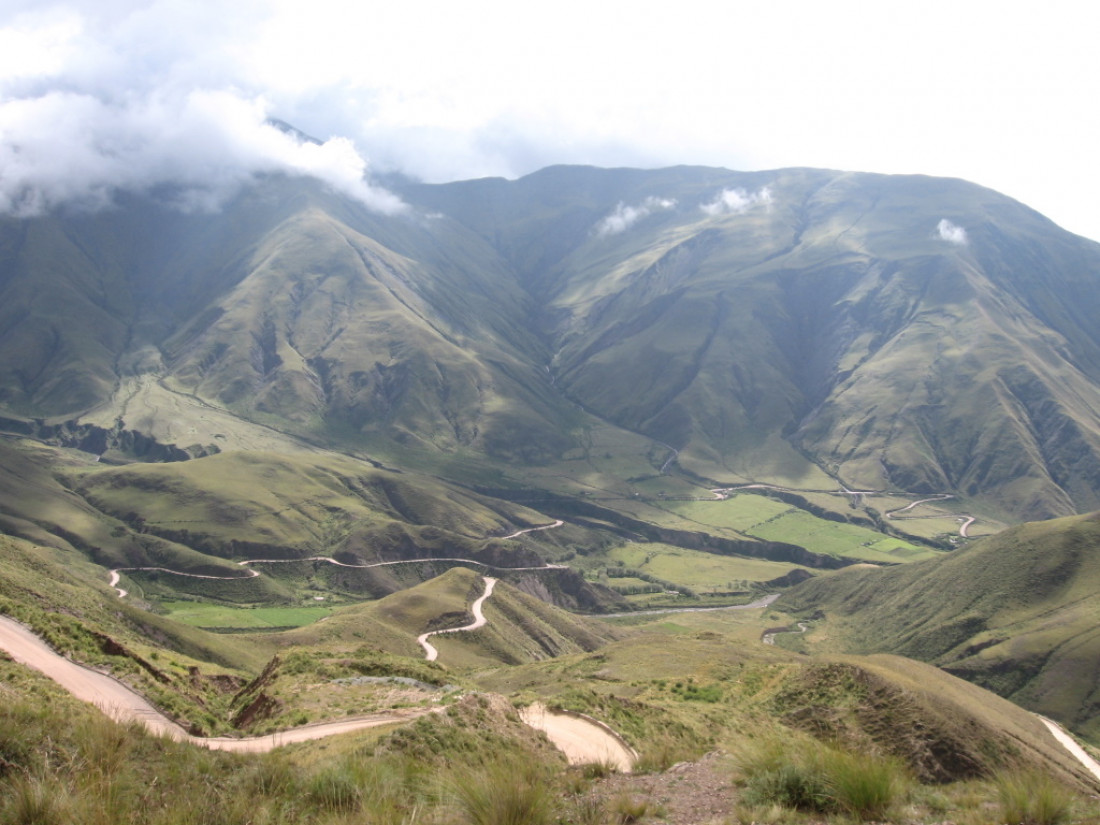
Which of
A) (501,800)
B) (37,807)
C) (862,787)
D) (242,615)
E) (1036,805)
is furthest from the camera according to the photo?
(242,615)

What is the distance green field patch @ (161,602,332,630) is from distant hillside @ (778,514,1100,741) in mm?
87671

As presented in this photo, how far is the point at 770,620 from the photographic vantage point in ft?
474

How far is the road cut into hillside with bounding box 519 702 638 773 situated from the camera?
27266mm

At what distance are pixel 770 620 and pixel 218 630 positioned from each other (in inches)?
3862

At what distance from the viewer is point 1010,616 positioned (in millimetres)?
97875

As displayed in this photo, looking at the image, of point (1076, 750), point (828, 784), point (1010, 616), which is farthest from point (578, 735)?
point (1010, 616)

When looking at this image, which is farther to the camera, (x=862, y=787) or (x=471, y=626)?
(x=471, y=626)

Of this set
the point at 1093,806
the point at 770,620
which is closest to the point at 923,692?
the point at 1093,806

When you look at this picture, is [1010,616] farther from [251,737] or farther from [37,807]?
[37,807]

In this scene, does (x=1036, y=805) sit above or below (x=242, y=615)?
above

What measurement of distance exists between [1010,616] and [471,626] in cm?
7035

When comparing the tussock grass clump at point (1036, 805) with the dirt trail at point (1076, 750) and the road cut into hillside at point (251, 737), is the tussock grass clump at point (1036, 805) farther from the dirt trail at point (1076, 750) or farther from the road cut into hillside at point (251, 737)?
the dirt trail at point (1076, 750)

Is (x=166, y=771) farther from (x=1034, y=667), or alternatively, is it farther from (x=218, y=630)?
(x=218, y=630)

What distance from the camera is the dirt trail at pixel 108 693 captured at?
84.1ft
